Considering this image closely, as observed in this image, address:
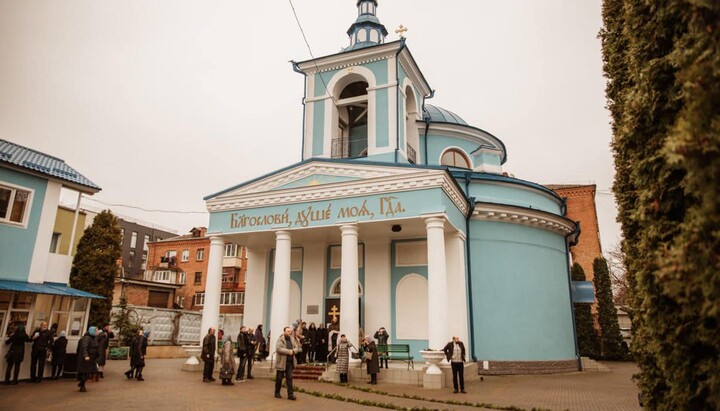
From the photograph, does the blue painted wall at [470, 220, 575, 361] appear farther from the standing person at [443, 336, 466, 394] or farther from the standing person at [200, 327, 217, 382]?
the standing person at [200, 327, 217, 382]

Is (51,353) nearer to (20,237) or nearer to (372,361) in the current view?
(20,237)

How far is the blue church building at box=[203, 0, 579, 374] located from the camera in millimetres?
14719

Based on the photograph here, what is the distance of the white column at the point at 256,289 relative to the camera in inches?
750

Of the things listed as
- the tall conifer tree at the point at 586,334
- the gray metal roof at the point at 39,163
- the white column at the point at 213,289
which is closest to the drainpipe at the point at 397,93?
the white column at the point at 213,289

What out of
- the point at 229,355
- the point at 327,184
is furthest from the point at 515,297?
the point at 229,355

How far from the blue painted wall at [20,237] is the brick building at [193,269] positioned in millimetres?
25700

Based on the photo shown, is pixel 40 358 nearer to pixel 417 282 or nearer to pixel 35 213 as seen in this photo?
pixel 35 213

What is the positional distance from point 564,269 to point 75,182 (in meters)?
19.7

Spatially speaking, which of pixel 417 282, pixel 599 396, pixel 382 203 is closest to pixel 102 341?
pixel 382 203

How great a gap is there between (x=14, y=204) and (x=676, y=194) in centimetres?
1642

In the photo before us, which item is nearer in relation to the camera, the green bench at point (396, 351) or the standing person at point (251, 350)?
the standing person at point (251, 350)

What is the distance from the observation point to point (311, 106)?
66.4 feet

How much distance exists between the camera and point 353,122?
73.9 ft

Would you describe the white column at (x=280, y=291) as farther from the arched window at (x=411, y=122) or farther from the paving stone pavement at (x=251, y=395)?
the arched window at (x=411, y=122)
